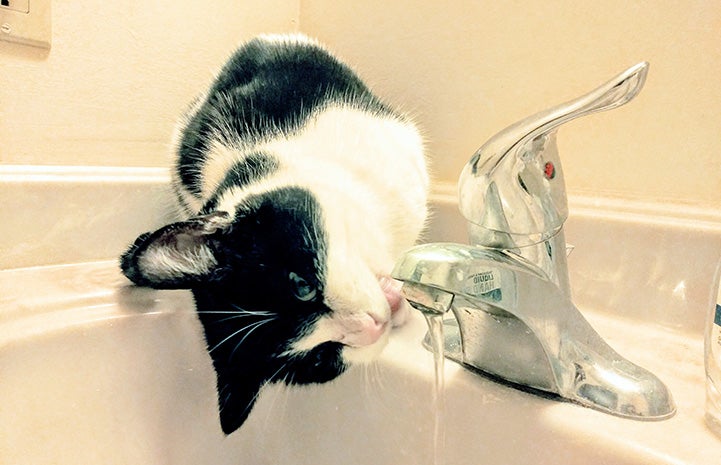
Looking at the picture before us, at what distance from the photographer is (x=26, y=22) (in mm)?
728

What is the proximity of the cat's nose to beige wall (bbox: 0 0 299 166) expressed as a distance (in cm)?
48

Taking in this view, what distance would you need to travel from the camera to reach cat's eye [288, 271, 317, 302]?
0.58m

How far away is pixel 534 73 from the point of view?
2.41 ft

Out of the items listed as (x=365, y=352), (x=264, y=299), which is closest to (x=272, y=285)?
(x=264, y=299)

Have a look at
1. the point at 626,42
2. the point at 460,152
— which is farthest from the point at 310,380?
the point at 626,42

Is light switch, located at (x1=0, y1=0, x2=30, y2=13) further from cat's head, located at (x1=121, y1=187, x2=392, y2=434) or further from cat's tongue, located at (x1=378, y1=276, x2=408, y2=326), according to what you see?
cat's tongue, located at (x1=378, y1=276, x2=408, y2=326)

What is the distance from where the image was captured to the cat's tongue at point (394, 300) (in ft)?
2.05

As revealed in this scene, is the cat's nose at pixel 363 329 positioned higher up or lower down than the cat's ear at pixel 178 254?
lower down

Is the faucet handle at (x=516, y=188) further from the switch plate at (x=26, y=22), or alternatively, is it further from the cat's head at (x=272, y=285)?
the switch plate at (x=26, y=22)

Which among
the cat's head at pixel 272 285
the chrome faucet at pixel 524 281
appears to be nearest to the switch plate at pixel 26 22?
the cat's head at pixel 272 285

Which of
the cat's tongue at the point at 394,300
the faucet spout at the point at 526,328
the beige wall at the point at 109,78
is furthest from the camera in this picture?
the beige wall at the point at 109,78

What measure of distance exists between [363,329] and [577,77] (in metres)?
0.42

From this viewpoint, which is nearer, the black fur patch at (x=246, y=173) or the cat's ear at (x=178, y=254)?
the cat's ear at (x=178, y=254)

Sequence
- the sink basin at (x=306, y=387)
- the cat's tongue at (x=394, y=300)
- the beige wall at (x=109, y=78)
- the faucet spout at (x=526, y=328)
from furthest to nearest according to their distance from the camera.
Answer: the beige wall at (x=109, y=78), the cat's tongue at (x=394, y=300), the sink basin at (x=306, y=387), the faucet spout at (x=526, y=328)
